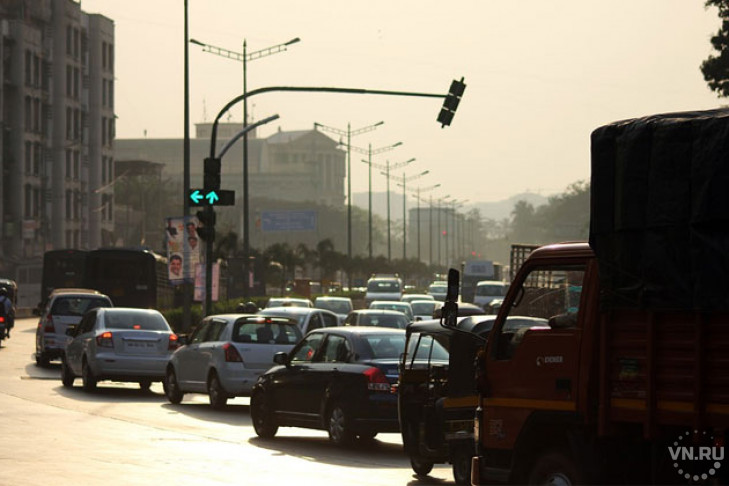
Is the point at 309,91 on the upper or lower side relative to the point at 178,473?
upper

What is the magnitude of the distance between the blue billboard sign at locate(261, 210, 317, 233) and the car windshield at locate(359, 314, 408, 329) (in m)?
82.8

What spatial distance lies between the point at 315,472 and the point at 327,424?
2957 millimetres

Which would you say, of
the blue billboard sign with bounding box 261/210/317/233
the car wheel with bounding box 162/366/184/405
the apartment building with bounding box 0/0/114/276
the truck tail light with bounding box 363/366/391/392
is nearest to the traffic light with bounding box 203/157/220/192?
the car wheel with bounding box 162/366/184/405

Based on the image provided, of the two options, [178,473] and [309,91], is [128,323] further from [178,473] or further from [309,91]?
[178,473]

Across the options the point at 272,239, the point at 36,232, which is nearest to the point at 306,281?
the point at 36,232

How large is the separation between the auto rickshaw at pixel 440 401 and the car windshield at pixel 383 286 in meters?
52.3

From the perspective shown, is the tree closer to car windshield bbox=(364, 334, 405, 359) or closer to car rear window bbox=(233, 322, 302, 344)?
car rear window bbox=(233, 322, 302, 344)

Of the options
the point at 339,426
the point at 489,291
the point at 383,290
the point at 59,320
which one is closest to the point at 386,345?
the point at 339,426

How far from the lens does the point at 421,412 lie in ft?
50.5

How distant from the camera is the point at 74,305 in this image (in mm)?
37406

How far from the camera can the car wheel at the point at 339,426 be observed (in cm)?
1830

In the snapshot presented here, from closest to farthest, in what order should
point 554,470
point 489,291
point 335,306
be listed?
point 554,470, point 335,306, point 489,291

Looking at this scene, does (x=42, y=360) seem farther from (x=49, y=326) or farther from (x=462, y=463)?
(x=462, y=463)

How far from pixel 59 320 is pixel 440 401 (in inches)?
905
